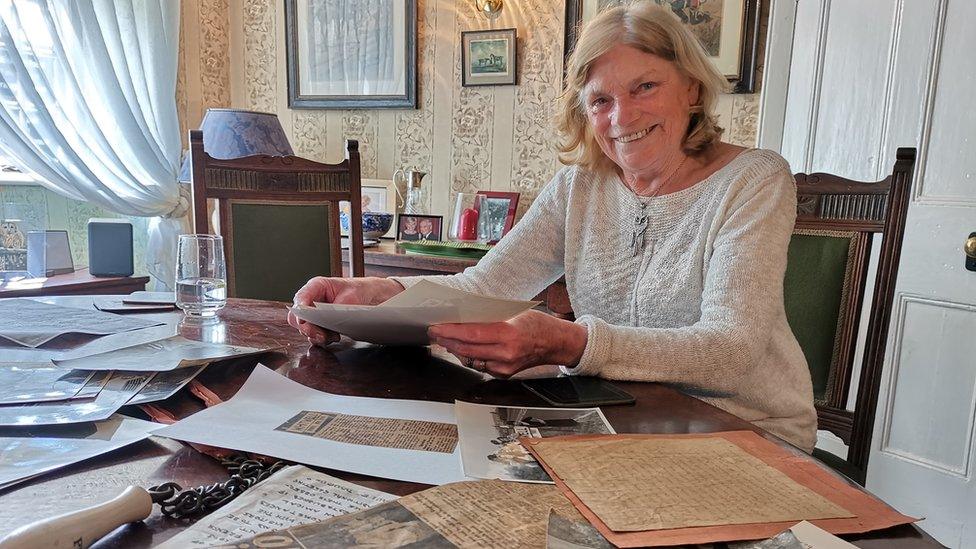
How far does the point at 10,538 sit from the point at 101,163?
108 inches

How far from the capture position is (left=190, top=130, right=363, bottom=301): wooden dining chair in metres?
1.68

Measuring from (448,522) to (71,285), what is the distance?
215 centimetres

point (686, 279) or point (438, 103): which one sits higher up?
point (438, 103)

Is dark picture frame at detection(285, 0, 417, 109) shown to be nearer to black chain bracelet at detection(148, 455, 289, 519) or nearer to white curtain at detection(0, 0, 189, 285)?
white curtain at detection(0, 0, 189, 285)

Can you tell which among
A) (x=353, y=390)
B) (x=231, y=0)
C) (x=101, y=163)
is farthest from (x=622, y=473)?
(x=231, y=0)

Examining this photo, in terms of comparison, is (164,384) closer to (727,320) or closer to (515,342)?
(515,342)

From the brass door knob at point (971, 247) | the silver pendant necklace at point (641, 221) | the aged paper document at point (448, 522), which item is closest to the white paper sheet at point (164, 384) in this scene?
the aged paper document at point (448, 522)

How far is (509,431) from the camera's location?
2.13ft

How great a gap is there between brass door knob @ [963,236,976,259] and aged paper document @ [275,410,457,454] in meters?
1.60

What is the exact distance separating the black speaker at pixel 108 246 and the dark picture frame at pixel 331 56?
3.58 feet

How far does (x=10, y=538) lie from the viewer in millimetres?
357

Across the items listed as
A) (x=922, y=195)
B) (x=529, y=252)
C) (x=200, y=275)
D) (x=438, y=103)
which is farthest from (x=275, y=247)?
(x=922, y=195)

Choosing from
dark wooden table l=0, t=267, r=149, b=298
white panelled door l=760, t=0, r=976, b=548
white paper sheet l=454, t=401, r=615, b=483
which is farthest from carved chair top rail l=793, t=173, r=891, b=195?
dark wooden table l=0, t=267, r=149, b=298

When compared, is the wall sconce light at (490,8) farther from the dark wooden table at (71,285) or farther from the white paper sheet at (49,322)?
the white paper sheet at (49,322)
